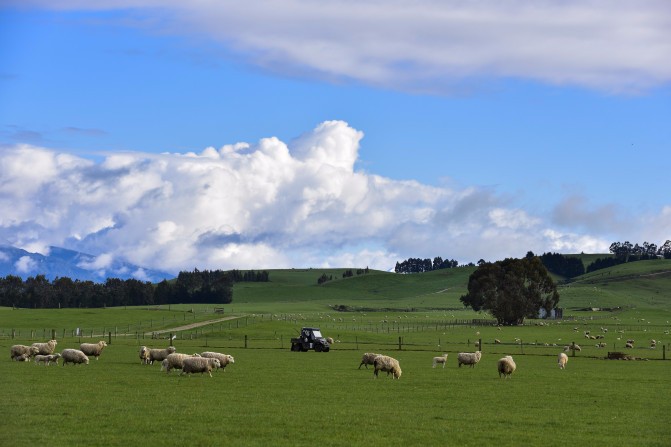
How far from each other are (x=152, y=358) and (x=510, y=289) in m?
99.0

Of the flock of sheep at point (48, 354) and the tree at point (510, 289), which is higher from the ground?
the tree at point (510, 289)

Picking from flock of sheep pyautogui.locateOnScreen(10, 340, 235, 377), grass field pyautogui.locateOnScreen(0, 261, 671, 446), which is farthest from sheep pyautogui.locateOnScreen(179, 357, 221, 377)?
grass field pyautogui.locateOnScreen(0, 261, 671, 446)

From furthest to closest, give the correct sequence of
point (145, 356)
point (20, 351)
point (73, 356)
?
point (20, 351) < point (145, 356) < point (73, 356)

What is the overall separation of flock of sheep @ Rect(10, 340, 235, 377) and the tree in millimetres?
94569

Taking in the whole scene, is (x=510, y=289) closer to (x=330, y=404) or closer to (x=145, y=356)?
(x=145, y=356)

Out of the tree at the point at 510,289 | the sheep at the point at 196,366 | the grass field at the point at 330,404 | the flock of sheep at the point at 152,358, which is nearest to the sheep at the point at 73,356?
the flock of sheep at the point at 152,358

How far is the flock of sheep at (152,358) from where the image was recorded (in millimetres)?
40875

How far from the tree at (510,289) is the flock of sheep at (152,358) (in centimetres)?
9457

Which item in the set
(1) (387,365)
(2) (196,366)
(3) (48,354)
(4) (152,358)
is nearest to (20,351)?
(3) (48,354)

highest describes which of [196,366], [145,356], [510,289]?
[510,289]

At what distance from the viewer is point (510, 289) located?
141 meters

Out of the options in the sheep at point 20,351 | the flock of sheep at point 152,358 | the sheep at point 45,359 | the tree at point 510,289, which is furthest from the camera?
the tree at point 510,289

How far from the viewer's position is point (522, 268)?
470 ft

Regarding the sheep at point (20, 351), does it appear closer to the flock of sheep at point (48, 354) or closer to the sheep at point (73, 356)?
the flock of sheep at point (48, 354)
